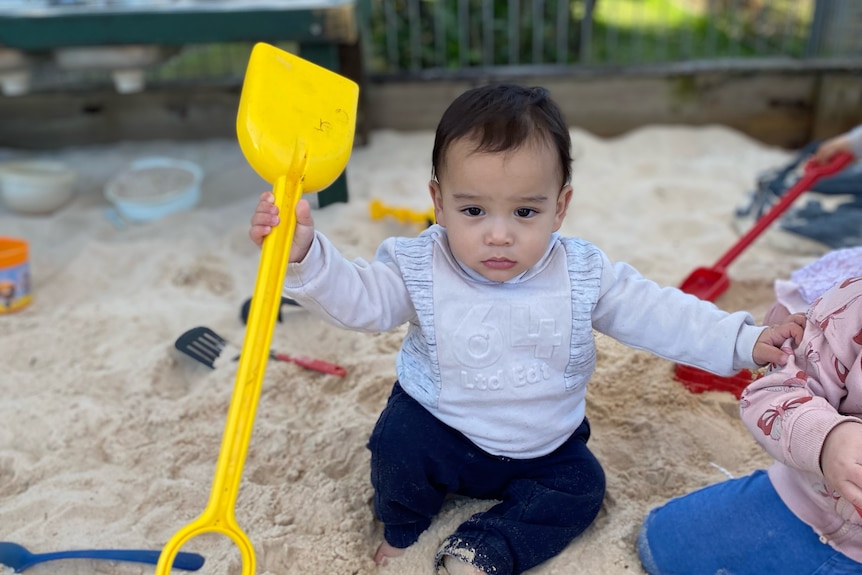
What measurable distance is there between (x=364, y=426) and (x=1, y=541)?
2.20ft

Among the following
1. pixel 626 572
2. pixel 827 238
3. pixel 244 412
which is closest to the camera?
pixel 244 412

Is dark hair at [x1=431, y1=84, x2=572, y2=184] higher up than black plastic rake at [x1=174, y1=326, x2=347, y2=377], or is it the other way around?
dark hair at [x1=431, y1=84, x2=572, y2=184]

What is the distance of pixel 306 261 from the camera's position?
1.22 metres

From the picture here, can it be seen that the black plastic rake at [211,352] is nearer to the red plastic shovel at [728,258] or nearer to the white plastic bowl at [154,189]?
the red plastic shovel at [728,258]

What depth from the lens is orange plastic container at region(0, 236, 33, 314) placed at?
2258 mm

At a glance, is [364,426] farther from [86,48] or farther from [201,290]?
[86,48]

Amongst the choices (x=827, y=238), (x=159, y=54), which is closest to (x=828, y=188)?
(x=827, y=238)

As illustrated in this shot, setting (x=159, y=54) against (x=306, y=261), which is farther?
(x=159, y=54)

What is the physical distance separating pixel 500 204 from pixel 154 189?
7.09 feet

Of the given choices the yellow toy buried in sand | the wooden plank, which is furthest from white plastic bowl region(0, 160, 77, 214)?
the yellow toy buried in sand

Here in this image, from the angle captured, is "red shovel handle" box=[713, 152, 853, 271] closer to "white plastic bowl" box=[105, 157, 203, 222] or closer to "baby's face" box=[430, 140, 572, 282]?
"baby's face" box=[430, 140, 572, 282]

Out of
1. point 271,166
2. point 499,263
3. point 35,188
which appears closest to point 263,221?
point 271,166

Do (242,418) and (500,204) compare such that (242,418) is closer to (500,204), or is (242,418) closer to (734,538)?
(500,204)

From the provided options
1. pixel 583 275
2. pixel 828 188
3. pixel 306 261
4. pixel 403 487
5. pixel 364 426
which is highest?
pixel 306 261
